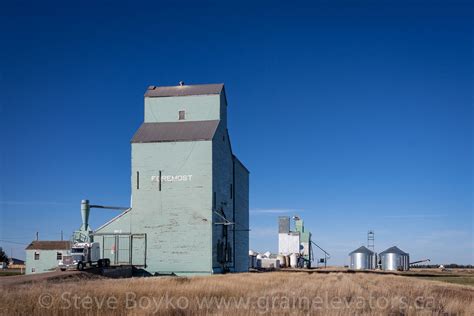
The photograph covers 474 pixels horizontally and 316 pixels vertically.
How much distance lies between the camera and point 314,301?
1984cm

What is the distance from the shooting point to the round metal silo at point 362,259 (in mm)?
91375

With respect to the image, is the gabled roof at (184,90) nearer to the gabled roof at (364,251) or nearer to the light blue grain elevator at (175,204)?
the light blue grain elevator at (175,204)

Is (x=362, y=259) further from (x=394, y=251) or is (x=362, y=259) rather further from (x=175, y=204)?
(x=175, y=204)

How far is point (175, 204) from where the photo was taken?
46.6m

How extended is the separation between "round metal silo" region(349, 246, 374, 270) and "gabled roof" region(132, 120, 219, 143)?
4947 centimetres

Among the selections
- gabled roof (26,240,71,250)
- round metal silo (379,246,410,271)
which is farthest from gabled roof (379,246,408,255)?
gabled roof (26,240,71,250)

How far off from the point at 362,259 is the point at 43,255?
45.8 m

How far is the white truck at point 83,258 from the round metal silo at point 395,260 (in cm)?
5411

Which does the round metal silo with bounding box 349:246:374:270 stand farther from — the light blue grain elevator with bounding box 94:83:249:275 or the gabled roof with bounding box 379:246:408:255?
the light blue grain elevator with bounding box 94:83:249:275

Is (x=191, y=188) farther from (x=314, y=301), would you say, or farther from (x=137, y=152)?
(x=314, y=301)

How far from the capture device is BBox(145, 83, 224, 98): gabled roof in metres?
51.6

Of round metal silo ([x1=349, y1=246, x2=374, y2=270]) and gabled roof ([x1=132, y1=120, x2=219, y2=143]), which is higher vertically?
gabled roof ([x1=132, y1=120, x2=219, y2=143])

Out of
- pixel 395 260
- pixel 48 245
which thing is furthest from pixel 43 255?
pixel 395 260

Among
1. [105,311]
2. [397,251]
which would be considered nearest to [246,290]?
[105,311]
